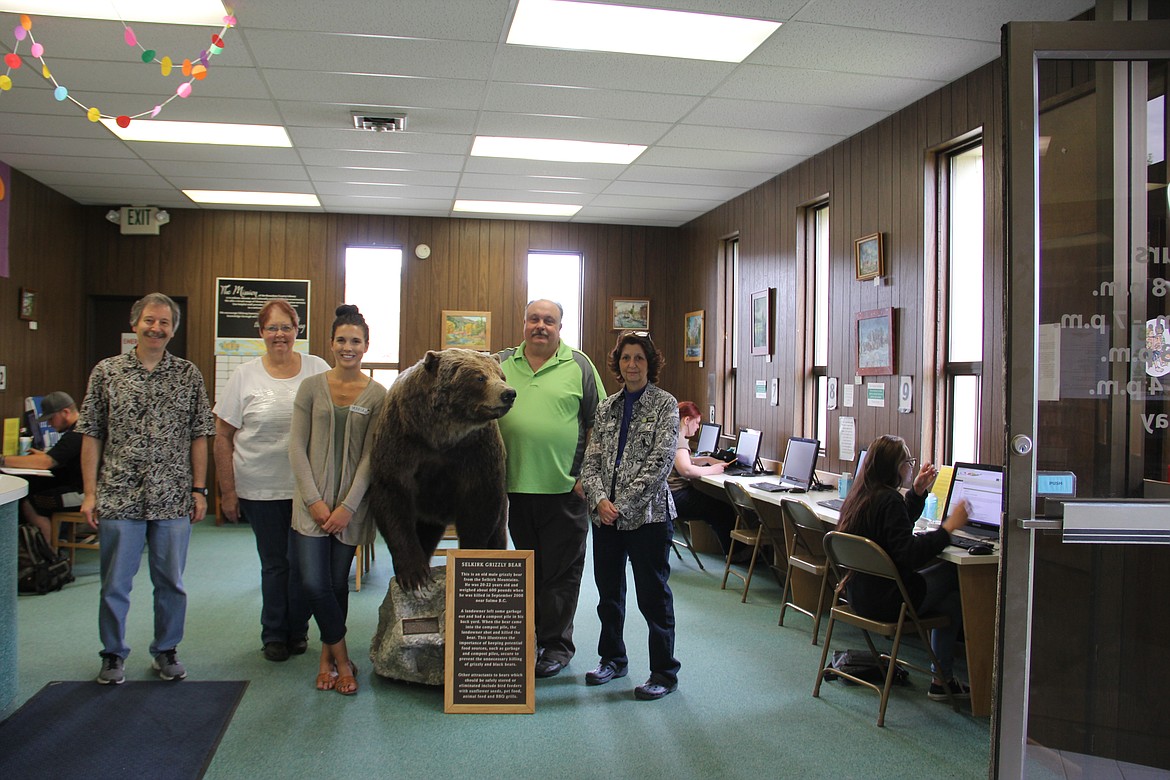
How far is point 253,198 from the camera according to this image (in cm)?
749

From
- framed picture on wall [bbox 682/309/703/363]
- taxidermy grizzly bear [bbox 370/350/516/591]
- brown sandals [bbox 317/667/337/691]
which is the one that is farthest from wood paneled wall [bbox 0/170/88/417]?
framed picture on wall [bbox 682/309/703/363]

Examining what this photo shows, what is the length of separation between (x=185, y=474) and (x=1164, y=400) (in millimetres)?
3426

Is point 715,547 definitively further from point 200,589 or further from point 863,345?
point 200,589

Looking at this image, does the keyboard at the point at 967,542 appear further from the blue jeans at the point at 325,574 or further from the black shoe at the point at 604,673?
the blue jeans at the point at 325,574

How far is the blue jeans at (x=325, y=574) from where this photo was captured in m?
3.21

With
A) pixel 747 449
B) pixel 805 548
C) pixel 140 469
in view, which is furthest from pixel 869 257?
pixel 140 469

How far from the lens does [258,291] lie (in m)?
8.09

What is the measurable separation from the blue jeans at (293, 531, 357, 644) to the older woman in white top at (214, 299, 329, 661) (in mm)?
273

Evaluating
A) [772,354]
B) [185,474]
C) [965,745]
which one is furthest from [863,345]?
[185,474]

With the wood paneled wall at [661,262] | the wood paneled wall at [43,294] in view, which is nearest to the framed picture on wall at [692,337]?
the wood paneled wall at [661,262]

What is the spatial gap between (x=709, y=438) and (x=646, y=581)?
4.00m

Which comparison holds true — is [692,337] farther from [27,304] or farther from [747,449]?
[27,304]

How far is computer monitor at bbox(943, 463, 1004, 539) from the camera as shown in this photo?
11.8ft

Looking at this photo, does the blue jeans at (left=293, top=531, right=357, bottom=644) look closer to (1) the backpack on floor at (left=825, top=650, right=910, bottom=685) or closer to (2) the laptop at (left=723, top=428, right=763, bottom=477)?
(1) the backpack on floor at (left=825, top=650, right=910, bottom=685)
